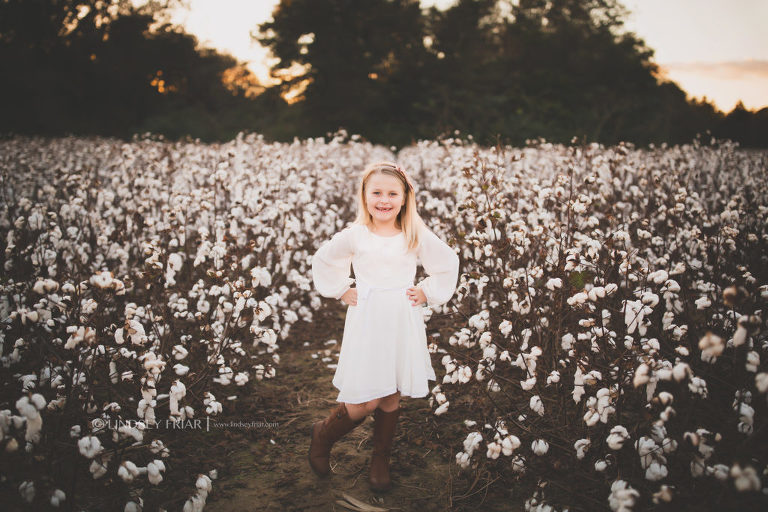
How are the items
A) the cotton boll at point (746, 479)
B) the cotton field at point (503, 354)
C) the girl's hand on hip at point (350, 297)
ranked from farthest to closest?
the girl's hand on hip at point (350, 297), the cotton field at point (503, 354), the cotton boll at point (746, 479)

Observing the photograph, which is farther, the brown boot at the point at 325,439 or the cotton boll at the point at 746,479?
the brown boot at the point at 325,439

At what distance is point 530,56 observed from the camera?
95.7 feet

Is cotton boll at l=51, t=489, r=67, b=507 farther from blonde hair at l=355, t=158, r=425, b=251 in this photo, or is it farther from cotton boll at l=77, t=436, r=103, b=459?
blonde hair at l=355, t=158, r=425, b=251

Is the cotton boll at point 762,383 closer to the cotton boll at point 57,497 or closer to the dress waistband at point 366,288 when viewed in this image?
the dress waistband at point 366,288

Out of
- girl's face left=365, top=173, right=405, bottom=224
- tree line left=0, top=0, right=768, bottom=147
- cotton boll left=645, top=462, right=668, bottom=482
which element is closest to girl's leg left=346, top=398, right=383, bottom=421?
girl's face left=365, top=173, right=405, bottom=224

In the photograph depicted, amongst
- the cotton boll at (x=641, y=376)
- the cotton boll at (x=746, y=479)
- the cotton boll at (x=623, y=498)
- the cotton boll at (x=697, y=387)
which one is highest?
the cotton boll at (x=641, y=376)

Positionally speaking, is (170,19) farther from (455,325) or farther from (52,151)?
(455,325)

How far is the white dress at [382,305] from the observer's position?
2.40m

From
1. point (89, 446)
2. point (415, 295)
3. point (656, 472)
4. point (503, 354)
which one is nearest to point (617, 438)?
point (656, 472)

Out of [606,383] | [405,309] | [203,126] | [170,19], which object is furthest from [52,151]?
[170,19]

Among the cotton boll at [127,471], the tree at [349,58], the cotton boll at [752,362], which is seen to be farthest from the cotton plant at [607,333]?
the tree at [349,58]

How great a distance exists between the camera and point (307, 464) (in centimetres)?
290

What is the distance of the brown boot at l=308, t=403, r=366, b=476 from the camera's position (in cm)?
264

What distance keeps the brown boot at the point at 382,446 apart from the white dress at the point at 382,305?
229mm
